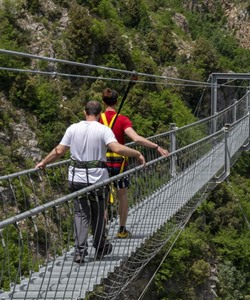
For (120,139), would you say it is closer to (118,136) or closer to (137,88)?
(118,136)

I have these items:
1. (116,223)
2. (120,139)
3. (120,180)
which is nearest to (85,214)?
(120,180)

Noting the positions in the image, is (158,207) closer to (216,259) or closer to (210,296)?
(210,296)

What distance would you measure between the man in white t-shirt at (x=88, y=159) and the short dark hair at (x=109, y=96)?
353 mm

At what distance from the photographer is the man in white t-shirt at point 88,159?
4.66 metres

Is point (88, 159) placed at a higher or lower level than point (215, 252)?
higher

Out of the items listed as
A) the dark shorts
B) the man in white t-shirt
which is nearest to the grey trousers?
the man in white t-shirt

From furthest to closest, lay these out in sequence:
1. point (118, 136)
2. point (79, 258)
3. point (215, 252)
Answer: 1. point (215, 252)
2. point (118, 136)
3. point (79, 258)

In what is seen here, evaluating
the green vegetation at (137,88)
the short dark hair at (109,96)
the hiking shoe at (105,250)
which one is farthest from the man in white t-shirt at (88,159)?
the green vegetation at (137,88)

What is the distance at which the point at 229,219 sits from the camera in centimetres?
2430

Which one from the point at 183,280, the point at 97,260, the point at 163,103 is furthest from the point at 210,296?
the point at 97,260

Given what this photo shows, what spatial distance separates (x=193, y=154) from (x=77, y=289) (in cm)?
418

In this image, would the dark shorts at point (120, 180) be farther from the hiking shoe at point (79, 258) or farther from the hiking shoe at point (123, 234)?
the hiking shoe at point (79, 258)

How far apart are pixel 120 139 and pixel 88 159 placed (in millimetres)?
607

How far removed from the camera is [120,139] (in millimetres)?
5270
